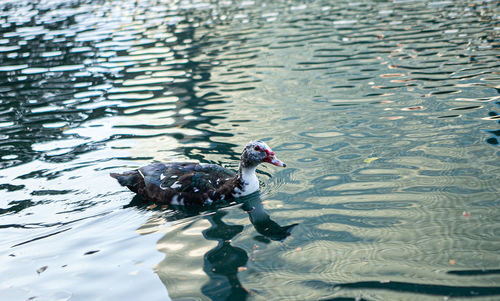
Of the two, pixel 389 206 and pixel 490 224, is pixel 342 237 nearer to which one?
pixel 389 206

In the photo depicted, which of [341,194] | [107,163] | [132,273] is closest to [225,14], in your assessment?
[107,163]

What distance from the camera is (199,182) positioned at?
8.53 metres

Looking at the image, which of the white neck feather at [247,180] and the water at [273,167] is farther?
the white neck feather at [247,180]

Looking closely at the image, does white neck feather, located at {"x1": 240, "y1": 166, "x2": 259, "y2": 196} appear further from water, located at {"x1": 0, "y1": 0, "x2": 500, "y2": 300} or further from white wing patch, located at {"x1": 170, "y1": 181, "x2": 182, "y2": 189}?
white wing patch, located at {"x1": 170, "y1": 181, "x2": 182, "y2": 189}

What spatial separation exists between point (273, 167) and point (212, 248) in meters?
3.13

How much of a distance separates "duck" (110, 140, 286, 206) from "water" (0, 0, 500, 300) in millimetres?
302

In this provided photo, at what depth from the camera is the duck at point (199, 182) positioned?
27.9 feet

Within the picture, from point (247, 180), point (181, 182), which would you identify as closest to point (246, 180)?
point (247, 180)

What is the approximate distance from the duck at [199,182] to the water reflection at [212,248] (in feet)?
0.75

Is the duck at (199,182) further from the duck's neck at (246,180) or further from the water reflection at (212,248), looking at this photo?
the water reflection at (212,248)

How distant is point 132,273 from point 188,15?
25.3 metres

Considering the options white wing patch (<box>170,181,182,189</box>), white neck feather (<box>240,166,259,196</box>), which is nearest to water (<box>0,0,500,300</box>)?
white neck feather (<box>240,166,259,196</box>)

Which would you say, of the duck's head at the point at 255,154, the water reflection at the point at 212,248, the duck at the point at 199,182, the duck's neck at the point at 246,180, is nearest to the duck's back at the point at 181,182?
the duck at the point at 199,182

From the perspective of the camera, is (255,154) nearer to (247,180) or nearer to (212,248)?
(247,180)
